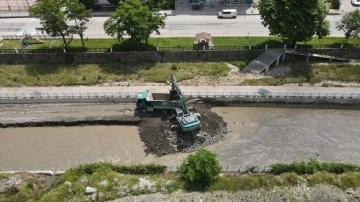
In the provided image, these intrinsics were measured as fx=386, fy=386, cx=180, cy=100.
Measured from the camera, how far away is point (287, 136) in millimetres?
48656

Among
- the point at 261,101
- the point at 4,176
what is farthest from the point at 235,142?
the point at 4,176

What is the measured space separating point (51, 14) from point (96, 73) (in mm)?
10936

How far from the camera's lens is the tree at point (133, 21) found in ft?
188

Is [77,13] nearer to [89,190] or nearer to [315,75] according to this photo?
[89,190]

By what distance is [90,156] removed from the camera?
153ft

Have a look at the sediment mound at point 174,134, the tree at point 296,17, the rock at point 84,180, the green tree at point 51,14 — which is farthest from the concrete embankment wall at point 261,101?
the rock at point 84,180

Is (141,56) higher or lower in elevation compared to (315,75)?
higher

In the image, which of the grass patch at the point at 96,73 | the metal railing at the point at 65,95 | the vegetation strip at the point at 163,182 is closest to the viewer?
the vegetation strip at the point at 163,182

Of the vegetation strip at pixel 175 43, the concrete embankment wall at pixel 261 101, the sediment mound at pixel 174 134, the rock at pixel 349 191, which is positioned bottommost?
the rock at pixel 349 191

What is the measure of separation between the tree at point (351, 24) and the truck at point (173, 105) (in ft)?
95.3

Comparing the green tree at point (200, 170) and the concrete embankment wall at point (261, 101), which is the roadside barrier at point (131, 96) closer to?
the concrete embankment wall at point (261, 101)

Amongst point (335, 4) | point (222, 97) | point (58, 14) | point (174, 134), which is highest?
point (335, 4)

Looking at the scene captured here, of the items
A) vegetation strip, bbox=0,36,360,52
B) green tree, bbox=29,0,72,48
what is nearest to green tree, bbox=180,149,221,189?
vegetation strip, bbox=0,36,360,52

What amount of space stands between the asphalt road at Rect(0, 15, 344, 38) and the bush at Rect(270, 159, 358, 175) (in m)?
30.6
